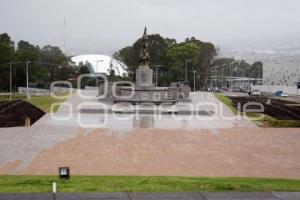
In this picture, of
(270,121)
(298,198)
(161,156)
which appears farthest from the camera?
(270,121)

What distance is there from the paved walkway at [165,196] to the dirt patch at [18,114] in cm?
1860

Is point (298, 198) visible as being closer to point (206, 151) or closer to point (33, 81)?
point (206, 151)

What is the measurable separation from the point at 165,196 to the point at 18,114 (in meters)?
25.6

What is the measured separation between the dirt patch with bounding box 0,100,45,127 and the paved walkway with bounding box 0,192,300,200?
18.6 m

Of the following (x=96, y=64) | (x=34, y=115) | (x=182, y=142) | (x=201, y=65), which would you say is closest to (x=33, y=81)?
(x=201, y=65)

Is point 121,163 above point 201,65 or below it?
below

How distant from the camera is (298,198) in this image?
9711 millimetres

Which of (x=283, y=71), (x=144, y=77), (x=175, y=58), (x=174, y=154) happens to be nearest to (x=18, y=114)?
(x=144, y=77)

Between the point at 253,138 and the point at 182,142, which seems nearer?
the point at 182,142

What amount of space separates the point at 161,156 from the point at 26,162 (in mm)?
4785

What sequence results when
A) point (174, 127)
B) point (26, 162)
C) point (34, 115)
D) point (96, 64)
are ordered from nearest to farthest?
point (26, 162) → point (174, 127) → point (34, 115) → point (96, 64)

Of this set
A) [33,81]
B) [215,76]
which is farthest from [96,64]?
[33,81]

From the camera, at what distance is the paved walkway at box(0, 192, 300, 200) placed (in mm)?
9438

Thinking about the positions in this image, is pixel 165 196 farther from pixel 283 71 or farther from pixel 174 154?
pixel 283 71
